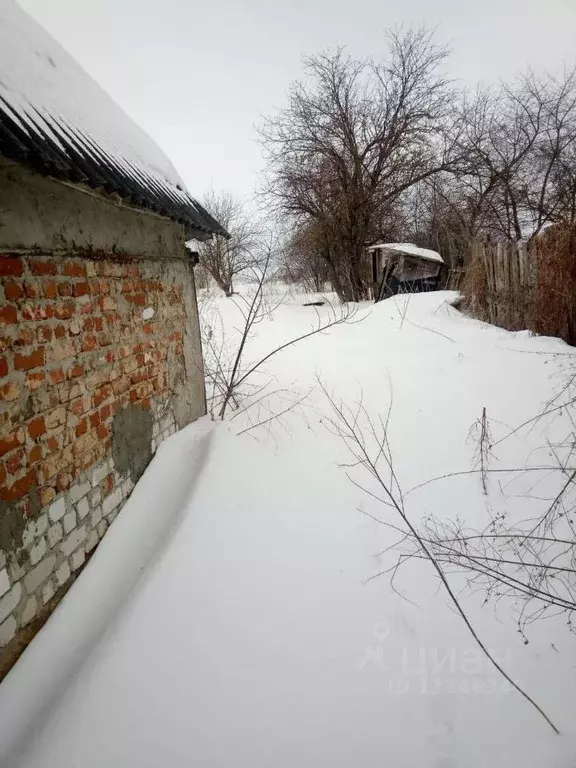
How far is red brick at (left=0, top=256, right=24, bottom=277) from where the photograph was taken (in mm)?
1740

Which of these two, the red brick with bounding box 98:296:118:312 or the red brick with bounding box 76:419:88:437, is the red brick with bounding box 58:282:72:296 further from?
the red brick with bounding box 76:419:88:437

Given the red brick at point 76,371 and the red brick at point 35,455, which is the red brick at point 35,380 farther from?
the red brick at point 35,455

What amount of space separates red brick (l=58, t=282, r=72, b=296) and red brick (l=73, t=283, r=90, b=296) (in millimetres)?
45

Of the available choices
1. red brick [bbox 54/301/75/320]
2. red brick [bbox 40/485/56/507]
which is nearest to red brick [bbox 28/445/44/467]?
red brick [bbox 40/485/56/507]

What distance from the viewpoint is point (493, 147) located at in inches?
621

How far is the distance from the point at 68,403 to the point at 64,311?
1.74 ft

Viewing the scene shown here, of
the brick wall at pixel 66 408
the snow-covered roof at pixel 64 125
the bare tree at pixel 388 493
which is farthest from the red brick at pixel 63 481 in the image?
the bare tree at pixel 388 493

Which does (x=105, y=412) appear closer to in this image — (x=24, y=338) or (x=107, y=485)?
(x=107, y=485)

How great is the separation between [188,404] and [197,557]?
1747 millimetres

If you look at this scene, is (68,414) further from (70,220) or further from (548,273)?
(548,273)

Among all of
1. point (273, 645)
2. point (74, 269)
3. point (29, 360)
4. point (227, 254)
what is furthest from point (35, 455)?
point (227, 254)

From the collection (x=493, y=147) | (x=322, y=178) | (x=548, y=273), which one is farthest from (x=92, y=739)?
(x=493, y=147)

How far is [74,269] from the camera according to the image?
7.39 ft

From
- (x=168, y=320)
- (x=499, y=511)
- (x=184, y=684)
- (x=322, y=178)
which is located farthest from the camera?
(x=322, y=178)
